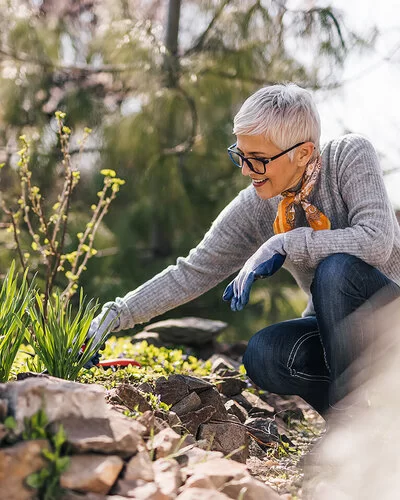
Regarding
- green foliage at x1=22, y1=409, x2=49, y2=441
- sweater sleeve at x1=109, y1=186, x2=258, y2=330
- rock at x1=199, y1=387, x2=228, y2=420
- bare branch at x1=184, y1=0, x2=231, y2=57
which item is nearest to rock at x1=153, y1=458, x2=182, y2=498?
green foliage at x1=22, y1=409, x2=49, y2=441

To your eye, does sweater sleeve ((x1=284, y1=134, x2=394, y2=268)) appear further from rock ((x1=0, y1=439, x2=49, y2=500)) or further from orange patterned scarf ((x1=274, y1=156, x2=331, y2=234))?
rock ((x1=0, y1=439, x2=49, y2=500))

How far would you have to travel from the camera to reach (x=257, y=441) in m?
2.33

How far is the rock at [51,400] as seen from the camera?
4.93ft

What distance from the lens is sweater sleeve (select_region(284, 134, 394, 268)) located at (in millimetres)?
2029

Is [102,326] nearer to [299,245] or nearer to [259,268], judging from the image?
[259,268]

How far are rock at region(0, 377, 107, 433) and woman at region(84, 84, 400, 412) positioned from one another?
611mm

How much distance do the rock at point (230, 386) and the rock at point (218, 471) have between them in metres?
1.05

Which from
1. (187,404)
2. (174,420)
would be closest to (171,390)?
(187,404)

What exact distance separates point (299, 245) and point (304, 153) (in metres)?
0.30

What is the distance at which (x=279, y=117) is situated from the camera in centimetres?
209

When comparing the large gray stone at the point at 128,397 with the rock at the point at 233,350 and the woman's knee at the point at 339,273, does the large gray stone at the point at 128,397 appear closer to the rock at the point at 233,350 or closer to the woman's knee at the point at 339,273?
the woman's knee at the point at 339,273

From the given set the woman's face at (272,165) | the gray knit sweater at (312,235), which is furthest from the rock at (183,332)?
the woman's face at (272,165)

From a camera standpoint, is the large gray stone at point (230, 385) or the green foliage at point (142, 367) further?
the large gray stone at point (230, 385)

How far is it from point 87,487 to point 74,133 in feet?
11.5
